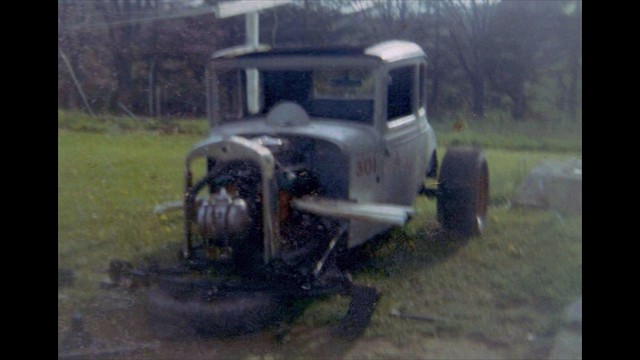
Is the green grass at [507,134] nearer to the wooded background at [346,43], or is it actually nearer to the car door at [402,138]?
the wooded background at [346,43]

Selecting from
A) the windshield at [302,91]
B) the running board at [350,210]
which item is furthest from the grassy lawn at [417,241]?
the windshield at [302,91]

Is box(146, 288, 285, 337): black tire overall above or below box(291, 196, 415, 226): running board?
below

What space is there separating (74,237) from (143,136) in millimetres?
2091

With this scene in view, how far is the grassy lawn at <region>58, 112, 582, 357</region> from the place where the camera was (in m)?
5.46

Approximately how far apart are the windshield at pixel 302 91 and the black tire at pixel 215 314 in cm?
182

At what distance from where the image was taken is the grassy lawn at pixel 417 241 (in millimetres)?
5457

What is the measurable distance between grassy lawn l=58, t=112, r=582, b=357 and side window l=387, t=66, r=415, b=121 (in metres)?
0.89

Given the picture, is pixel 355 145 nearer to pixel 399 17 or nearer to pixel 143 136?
pixel 399 17

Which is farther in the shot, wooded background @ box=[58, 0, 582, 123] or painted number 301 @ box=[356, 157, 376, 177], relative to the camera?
wooded background @ box=[58, 0, 582, 123]

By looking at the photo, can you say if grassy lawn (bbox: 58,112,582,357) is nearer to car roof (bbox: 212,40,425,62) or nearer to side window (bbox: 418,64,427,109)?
side window (bbox: 418,64,427,109)

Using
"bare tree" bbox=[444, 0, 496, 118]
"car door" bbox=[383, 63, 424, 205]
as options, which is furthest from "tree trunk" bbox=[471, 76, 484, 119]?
"car door" bbox=[383, 63, 424, 205]

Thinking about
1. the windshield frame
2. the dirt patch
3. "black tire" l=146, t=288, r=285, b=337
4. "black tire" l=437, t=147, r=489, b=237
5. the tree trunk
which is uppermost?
the windshield frame

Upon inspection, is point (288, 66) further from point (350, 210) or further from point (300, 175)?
point (350, 210)
